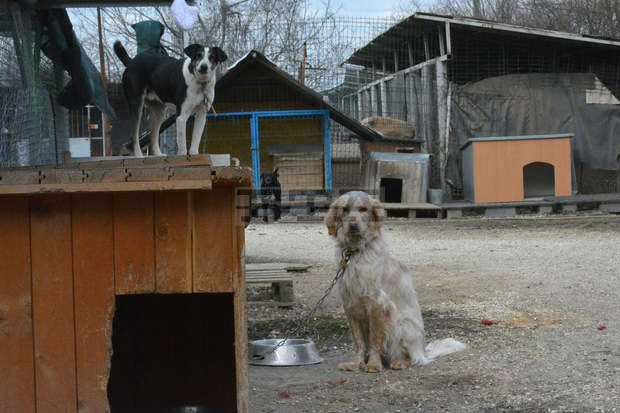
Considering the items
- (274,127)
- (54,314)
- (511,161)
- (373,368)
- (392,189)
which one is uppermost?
(274,127)

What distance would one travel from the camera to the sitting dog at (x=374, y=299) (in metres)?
4.51

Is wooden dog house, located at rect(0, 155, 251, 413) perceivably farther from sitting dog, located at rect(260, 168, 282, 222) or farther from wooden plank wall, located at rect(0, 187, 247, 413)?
sitting dog, located at rect(260, 168, 282, 222)

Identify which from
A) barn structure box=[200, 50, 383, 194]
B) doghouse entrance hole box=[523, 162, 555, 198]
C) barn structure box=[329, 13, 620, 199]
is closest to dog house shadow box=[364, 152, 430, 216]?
barn structure box=[200, 50, 383, 194]

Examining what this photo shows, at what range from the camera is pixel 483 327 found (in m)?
5.19

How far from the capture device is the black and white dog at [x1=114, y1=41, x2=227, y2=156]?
393cm

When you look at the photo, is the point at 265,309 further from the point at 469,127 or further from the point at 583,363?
the point at 469,127

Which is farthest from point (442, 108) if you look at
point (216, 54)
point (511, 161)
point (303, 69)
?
point (216, 54)

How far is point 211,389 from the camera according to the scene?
4.68 metres

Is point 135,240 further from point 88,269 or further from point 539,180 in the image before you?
point 539,180

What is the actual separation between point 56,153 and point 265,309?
7.97 feet

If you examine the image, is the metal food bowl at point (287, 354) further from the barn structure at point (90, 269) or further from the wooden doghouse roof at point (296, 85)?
the wooden doghouse roof at point (296, 85)

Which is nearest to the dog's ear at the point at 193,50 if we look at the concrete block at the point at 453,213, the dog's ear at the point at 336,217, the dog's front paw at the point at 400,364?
the dog's ear at the point at 336,217

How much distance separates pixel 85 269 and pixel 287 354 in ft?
6.54

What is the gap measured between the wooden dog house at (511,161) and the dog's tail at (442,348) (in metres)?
8.69
